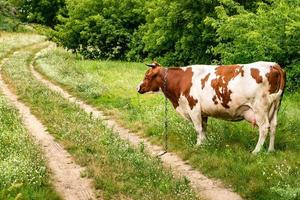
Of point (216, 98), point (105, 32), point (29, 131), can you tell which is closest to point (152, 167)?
point (216, 98)

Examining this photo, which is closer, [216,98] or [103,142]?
[216,98]

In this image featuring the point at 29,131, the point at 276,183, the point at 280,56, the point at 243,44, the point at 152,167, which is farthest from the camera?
the point at 243,44

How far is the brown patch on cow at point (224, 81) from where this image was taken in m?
12.3

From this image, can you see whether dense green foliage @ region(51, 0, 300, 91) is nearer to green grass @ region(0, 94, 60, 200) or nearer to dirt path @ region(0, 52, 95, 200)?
dirt path @ region(0, 52, 95, 200)

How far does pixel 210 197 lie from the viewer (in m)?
9.80

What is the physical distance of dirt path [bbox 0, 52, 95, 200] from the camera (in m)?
10.1

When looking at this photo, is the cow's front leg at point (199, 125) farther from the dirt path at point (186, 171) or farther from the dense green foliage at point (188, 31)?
the dense green foliage at point (188, 31)

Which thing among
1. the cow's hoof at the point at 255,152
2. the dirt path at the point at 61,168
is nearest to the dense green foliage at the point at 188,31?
the cow's hoof at the point at 255,152

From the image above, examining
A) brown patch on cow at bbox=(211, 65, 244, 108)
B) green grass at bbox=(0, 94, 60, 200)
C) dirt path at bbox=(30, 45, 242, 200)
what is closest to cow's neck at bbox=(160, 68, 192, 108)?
brown patch on cow at bbox=(211, 65, 244, 108)

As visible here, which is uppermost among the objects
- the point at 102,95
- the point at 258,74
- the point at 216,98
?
the point at 258,74

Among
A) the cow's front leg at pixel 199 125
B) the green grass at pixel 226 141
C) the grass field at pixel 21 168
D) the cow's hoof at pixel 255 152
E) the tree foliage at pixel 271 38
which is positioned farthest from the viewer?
the tree foliage at pixel 271 38

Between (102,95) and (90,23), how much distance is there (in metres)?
20.8

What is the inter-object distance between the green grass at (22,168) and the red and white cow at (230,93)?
4236 millimetres

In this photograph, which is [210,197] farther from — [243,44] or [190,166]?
[243,44]
